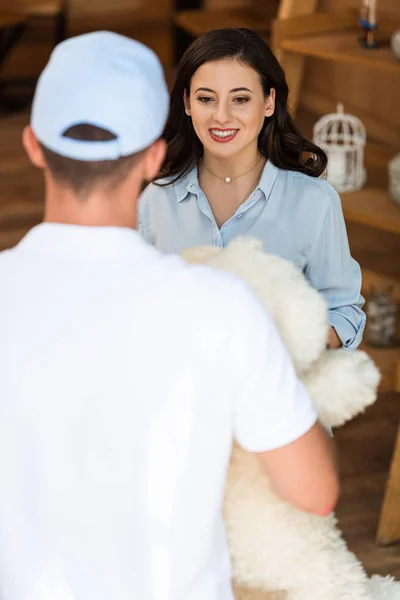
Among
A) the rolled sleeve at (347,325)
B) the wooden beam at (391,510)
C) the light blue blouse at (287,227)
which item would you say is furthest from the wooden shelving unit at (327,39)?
the rolled sleeve at (347,325)

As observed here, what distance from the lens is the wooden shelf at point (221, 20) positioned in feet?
15.4

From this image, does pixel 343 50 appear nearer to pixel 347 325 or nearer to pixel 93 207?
pixel 347 325

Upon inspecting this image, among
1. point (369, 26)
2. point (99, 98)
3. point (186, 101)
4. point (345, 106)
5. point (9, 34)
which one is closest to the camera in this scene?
point (99, 98)

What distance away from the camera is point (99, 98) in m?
0.85

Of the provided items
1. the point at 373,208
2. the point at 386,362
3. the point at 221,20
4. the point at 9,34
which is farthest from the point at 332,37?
the point at 9,34

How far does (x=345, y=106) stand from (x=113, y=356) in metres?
4.73

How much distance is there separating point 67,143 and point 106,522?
37 centimetres

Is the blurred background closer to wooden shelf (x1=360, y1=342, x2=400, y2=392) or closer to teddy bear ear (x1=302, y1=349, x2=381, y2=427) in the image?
wooden shelf (x1=360, y1=342, x2=400, y2=392)

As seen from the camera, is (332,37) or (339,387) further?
(332,37)

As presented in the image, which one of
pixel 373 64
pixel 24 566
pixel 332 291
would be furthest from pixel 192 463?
pixel 373 64

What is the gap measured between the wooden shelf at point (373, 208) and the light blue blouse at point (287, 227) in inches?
45.4

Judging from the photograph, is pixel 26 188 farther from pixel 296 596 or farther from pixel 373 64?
pixel 296 596

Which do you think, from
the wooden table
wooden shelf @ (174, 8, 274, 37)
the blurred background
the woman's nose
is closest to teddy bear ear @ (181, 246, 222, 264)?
the woman's nose

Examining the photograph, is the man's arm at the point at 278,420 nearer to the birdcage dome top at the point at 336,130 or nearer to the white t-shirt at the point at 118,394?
the white t-shirt at the point at 118,394
